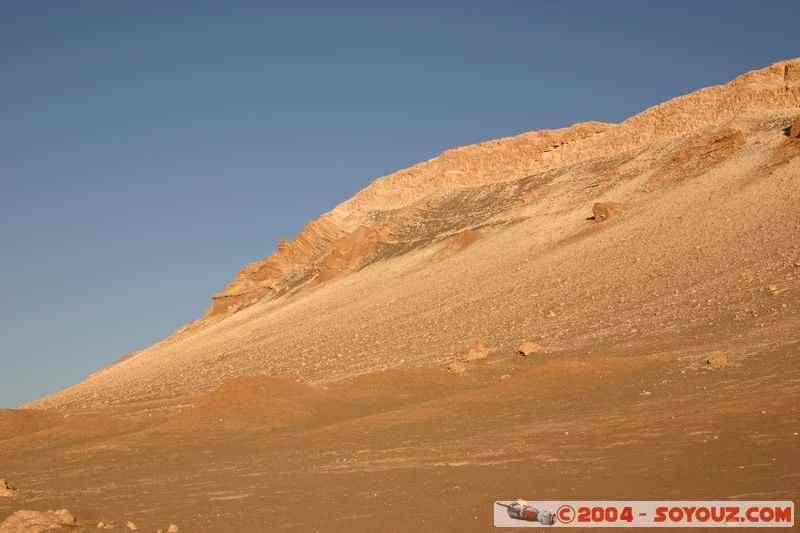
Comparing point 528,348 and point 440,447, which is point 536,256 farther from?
point 440,447

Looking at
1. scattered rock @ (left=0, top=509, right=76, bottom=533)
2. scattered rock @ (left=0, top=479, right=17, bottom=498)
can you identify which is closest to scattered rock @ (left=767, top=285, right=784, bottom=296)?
scattered rock @ (left=0, top=479, right=17, bottom=498)

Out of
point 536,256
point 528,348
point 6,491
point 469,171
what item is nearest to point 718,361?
point 528,348

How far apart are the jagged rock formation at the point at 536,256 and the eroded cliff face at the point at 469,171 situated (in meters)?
0.11

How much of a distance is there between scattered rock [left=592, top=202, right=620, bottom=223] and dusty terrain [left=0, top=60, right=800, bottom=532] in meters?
0.12

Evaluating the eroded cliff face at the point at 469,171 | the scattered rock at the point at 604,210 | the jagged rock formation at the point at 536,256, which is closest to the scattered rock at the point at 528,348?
the jagged rock formation at the point at 536,256

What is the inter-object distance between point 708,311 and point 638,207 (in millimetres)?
12673

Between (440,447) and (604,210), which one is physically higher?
(604,210)

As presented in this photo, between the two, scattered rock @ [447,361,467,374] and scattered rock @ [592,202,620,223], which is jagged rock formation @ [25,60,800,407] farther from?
scattered rock @ [447,361,467,374]

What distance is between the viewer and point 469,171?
171 feet

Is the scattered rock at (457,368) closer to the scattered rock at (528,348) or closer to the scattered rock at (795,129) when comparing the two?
the scattered rock at (528,348)

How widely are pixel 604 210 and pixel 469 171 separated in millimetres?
18893

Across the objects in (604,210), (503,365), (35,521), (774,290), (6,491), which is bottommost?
(35,521)

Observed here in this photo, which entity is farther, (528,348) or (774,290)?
(528,348)

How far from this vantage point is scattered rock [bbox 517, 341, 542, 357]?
21.7 metres
